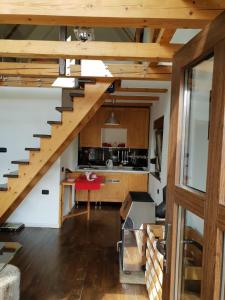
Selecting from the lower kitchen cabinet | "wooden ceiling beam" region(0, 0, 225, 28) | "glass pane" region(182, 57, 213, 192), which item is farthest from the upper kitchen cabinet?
"glass pane" region(182, 57, 213, 192)

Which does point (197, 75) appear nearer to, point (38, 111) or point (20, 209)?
point (38, 111)

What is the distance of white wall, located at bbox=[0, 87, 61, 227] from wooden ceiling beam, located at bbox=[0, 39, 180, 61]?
7.98 feet

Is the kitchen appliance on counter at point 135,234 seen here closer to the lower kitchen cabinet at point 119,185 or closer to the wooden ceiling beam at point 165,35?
the wooden ceiling beam at point 165,35

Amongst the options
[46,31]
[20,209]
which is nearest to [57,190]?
[20,209]

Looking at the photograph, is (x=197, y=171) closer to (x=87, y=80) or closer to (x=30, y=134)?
(x=87, y=80)

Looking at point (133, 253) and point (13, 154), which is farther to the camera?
point (13, 154)

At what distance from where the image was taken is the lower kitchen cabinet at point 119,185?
23.3ft

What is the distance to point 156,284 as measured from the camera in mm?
2742

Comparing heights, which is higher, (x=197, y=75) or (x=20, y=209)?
(x=197, y=75)

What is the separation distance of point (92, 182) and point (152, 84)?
2.44 metres

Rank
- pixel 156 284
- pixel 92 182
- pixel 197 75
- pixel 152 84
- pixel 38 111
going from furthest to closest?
pixel 92 182
pixel 38 111
pixel 152 84
pixel 156 284
pixel 197 75

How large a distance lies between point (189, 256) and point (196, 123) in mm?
745

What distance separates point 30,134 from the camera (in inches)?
215

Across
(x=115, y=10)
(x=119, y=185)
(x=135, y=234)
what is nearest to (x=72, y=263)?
(x=135, y=234)
